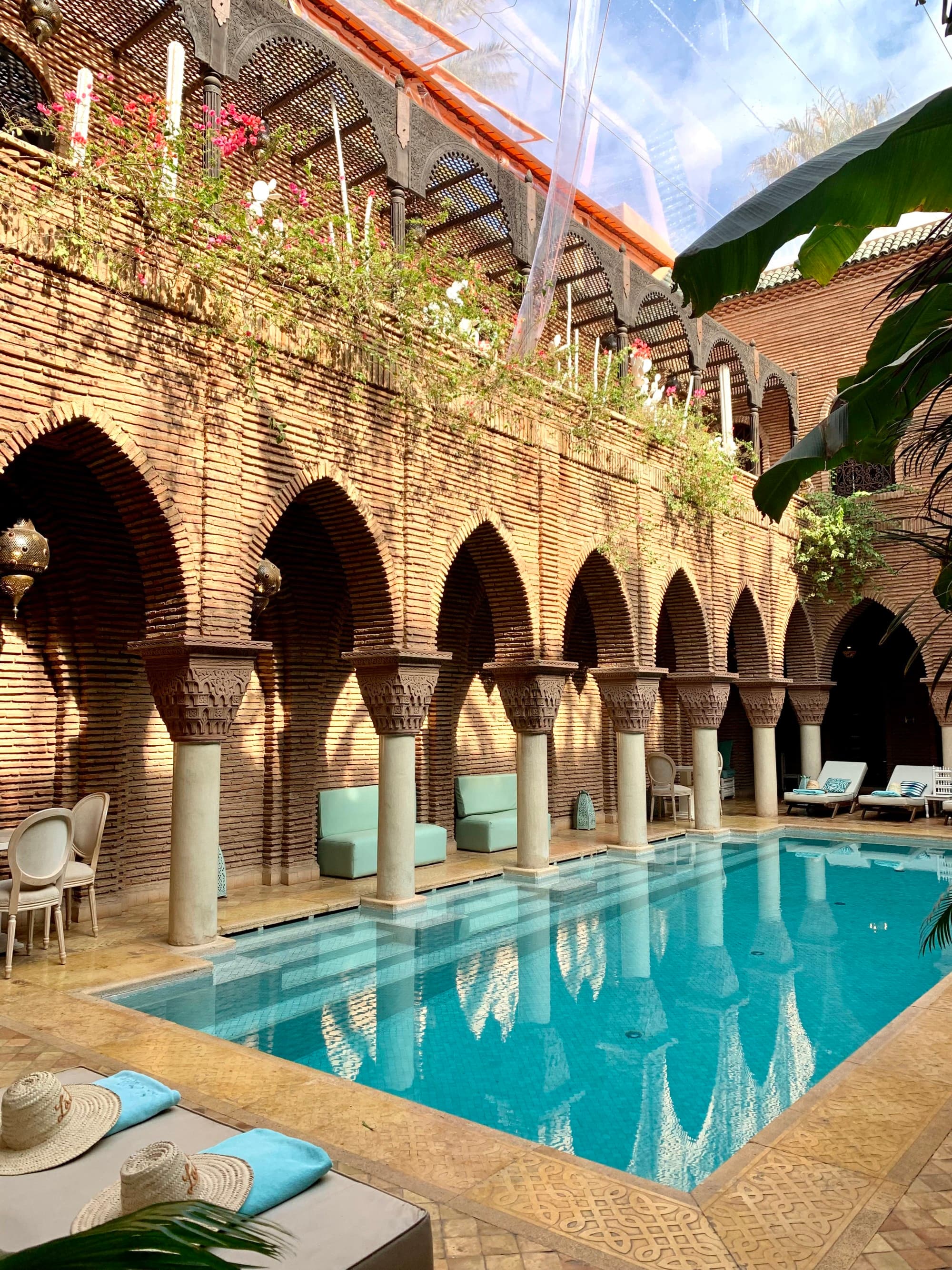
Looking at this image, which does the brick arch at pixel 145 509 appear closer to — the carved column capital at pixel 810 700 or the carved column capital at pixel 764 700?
the carved column capital at pixel 764 700

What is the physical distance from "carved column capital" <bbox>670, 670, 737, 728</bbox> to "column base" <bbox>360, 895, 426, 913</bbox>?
736 centimetres

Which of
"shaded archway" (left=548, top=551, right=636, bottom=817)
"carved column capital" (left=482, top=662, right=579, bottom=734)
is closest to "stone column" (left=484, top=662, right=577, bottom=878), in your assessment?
"carved column capital" (left=482, top=662, right=579, bottom=734)

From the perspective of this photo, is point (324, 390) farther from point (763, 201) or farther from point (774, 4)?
point (763, 201)

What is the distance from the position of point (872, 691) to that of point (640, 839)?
44.3 ft

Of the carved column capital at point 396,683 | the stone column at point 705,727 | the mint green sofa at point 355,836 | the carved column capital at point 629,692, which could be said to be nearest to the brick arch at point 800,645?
the stone column at point 705,727

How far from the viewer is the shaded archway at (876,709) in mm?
23391

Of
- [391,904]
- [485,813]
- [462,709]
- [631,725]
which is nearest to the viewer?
[391,904]

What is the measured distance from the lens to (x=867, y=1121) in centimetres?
439

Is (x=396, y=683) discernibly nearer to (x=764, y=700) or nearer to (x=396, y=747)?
(x=396, y=747)

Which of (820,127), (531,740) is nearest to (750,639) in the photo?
(531,740)

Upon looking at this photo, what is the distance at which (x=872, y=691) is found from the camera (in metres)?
24.8

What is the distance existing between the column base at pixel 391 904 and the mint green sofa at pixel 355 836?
1220 millimetres

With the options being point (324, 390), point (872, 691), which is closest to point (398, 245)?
point (324, 390)

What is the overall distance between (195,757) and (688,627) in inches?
389
